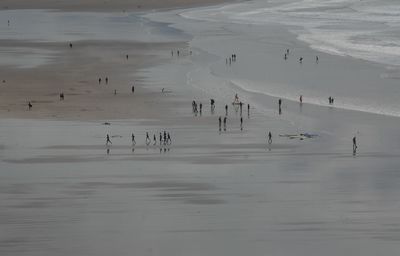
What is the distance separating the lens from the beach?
19.4 meters

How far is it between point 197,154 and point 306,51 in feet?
89.3

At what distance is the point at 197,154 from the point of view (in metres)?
27.5

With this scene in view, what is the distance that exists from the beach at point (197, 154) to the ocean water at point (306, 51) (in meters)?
0.18

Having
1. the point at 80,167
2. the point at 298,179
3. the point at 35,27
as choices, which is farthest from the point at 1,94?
the point at 35,27

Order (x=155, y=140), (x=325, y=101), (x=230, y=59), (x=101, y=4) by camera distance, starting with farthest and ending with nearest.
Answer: (x=101, y=4) → (x=230, y=59) → (x=325, y=101) → (x=155, y=140)

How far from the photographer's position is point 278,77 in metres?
43.9

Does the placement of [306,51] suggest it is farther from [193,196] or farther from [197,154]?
[193,196]

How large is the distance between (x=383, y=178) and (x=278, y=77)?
19928 millimetres

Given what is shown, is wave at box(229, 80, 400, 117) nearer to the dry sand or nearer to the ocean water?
the ocean water

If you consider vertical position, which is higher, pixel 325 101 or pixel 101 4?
pixel 101 4

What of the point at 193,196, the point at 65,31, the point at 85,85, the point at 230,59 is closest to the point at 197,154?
the point at 193,196

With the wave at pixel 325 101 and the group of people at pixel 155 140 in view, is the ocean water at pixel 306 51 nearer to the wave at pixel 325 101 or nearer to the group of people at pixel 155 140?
the wave at pixel 325 101

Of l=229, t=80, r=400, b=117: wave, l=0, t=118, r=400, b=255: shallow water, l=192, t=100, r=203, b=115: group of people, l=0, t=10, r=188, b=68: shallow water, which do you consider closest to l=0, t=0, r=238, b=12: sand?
l=0, t=10, r=188, b=68: shallow water

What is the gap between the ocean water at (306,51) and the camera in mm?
39250
